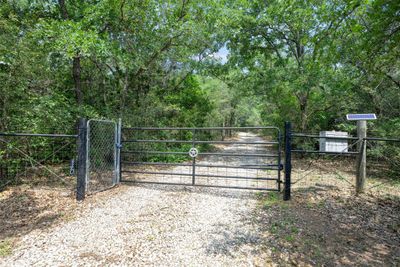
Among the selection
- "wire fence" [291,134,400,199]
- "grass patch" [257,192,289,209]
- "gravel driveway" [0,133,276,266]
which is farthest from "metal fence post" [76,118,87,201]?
"wire fence" [291,134,400,199]

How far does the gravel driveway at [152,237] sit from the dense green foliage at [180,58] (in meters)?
2.75

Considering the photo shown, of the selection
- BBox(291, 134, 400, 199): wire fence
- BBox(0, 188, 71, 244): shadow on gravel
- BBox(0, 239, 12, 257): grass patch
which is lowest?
BBox(0, 239, 12, 257): grass patch

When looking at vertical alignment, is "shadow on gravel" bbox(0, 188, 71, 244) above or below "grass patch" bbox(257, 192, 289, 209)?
below

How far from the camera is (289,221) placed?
3.35 m

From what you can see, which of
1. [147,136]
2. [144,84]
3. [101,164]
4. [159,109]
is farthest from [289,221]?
[144,84]

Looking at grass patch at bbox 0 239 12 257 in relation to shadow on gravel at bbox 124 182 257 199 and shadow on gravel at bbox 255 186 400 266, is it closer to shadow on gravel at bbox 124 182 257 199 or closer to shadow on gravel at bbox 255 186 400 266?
shadow on gravel at bbox 124 182 257 199

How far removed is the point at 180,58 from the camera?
9086 mm

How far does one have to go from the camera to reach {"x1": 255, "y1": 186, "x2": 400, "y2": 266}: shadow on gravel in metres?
2.46

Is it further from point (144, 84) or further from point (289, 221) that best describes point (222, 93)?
point (289, 221)

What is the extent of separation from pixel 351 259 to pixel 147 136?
694 cm

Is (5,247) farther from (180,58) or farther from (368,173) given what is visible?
(368,173)

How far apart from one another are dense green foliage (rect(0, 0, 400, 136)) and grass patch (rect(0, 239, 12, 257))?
2891 millimetres

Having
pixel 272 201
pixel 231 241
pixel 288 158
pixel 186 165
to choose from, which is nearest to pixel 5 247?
pixel 231 241

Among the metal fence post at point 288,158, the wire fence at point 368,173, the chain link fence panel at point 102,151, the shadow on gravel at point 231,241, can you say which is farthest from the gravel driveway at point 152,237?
the wire fence at point 368,173
